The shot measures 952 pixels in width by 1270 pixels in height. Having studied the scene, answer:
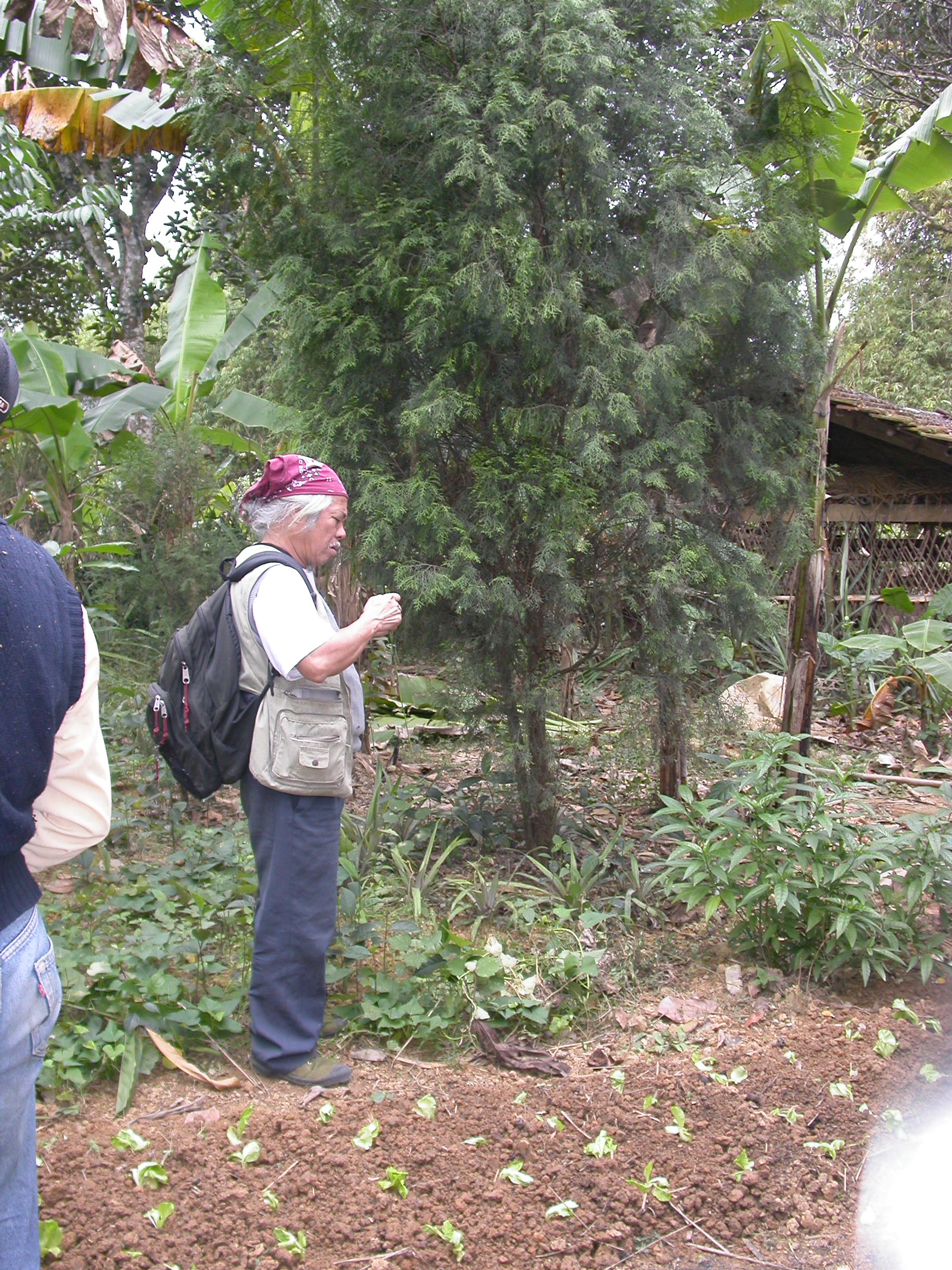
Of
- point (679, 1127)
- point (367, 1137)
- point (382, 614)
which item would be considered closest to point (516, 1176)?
point (367, 1137)

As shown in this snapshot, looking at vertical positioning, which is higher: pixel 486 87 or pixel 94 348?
pixel 94 348

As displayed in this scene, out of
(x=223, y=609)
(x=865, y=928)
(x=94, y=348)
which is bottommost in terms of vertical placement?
(x=865, y=928)

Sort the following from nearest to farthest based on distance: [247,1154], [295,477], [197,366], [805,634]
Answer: [247,1154]
[295,477]
[805,634]
[197,366]

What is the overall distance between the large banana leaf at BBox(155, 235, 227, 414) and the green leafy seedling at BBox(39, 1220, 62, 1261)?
5.30 metres

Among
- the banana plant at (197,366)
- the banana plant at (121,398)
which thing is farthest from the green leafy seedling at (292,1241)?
the banana plant at (197,366)

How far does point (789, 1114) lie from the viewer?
3.37 metres

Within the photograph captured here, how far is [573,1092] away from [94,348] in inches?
736

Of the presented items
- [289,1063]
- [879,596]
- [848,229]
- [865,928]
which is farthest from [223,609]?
[879,596]

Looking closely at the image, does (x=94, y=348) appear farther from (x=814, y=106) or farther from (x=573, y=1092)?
(x=573, y=1092)

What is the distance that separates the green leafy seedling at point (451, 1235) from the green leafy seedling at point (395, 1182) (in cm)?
12

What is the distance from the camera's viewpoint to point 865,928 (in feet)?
13.2

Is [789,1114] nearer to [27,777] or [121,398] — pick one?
[27,777]

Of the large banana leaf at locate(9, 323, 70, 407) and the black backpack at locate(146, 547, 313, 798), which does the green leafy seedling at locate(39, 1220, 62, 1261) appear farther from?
the large banana leaf at locate(9, 323, 70, 407)

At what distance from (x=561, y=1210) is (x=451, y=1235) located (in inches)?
12.4
